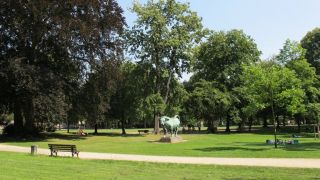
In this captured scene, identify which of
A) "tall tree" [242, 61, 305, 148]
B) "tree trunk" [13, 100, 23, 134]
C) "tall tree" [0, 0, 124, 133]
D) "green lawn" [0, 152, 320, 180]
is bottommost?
"green lawn" [0, 152, 320, 180]

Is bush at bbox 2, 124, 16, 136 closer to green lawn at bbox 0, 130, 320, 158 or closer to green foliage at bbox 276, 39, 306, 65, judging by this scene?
green lawn at bbox 0, 130, 320, 158

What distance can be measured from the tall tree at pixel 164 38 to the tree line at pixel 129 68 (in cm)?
14

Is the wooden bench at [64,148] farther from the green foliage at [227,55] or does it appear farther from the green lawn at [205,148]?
the green foliage at [227,55]

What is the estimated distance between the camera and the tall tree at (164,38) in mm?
63125

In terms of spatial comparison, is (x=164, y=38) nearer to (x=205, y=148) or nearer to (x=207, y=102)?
(x=207, y=102)

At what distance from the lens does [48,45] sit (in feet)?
155

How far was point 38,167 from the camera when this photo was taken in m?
19.5

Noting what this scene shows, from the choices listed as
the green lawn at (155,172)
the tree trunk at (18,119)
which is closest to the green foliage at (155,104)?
the tree trunk at (18,119)

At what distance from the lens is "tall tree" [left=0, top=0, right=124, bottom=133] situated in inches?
1679

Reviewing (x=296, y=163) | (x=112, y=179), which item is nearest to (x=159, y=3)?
(x=296, y=163)

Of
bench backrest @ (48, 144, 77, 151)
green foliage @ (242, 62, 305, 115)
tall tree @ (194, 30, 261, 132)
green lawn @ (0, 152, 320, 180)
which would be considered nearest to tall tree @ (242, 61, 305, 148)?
green foliage @ (242, 62, 305, 115)

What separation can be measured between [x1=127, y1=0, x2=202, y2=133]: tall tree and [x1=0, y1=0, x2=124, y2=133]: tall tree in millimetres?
13372

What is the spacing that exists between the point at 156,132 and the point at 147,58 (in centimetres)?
1031

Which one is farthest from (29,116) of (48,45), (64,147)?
(64,147)
